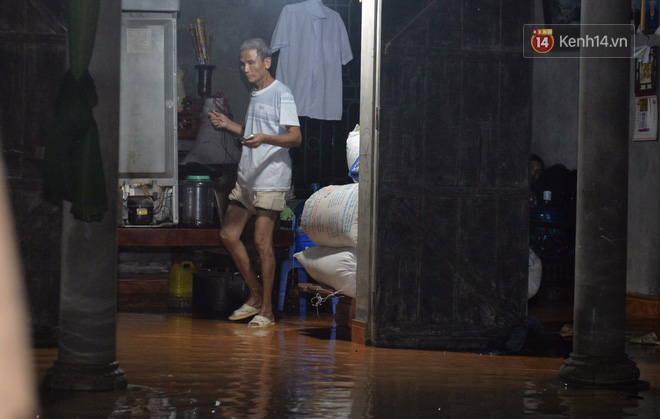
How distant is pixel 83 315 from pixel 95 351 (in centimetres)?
17

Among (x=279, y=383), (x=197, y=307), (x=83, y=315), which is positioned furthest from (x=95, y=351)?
(x=197, y=307)

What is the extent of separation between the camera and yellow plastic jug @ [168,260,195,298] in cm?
817

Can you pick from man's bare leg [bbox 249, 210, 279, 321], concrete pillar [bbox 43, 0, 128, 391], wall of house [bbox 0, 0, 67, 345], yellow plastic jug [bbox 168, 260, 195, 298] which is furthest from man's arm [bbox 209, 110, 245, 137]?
concrete pillar [bbox 43, 0, 128, 391]

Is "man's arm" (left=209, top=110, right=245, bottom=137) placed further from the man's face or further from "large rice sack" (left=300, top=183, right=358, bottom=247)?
"large rice sack" (left=300, top=183, right=358, bottom=247)

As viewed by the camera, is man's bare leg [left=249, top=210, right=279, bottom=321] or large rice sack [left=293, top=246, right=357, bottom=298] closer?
large rice sack [left=293, top=246, right=357, bottom=298]

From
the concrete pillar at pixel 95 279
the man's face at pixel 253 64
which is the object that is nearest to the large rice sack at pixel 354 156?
the man's face at pixel 253 64

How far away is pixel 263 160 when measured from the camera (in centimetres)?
684

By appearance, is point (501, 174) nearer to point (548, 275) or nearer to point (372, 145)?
point (372, 145)

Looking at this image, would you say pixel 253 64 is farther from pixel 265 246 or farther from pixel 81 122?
pixel 81 122

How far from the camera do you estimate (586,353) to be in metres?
4.52

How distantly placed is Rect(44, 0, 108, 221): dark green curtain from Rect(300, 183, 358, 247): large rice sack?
246 centimetres

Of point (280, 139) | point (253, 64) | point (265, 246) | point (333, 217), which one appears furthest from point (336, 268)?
point (253, 64)

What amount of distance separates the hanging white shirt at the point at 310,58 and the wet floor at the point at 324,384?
3.36 meters

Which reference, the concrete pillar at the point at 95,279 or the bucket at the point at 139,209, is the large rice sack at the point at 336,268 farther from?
the concrete pillar at the point at 95,279
